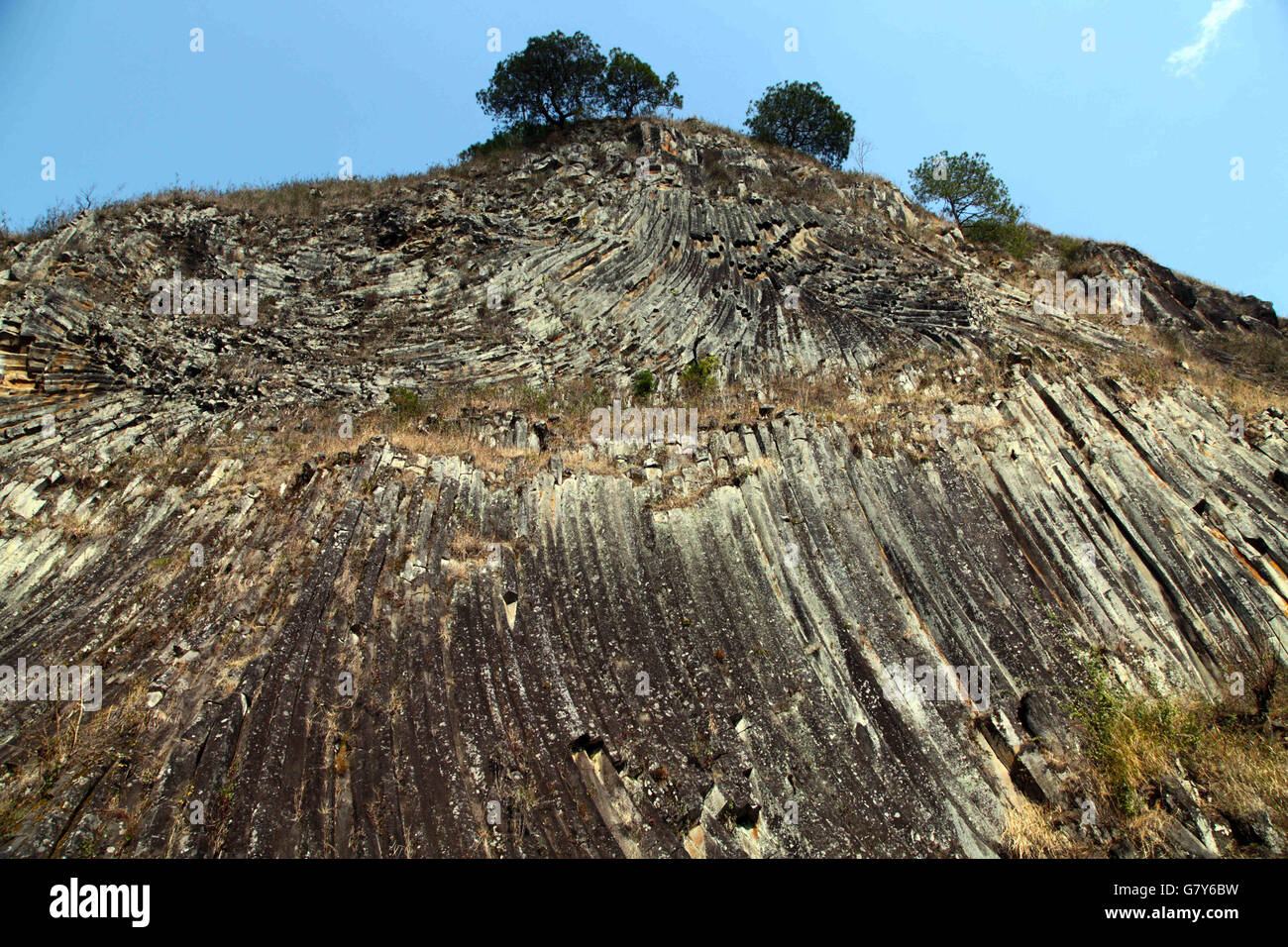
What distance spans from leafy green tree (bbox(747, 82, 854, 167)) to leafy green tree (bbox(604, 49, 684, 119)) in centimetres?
461

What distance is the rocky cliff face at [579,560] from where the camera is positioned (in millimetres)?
7992

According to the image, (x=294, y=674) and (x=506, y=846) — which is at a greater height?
(x=294, y=674)

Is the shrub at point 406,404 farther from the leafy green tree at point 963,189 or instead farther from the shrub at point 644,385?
the leafy green tree at point 963,189

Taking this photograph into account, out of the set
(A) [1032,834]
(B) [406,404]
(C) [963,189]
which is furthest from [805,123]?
(A) [1032,834]

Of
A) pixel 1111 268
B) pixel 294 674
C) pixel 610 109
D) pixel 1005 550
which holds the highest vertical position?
pixel 610 109

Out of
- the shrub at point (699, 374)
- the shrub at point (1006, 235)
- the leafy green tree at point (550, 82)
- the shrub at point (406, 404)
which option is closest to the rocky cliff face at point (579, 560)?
the shrub at point (406, 404)

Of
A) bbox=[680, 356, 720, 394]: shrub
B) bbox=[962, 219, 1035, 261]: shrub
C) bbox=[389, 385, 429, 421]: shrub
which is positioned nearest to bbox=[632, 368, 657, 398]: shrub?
bbox=[680, 356, 720, 394]: shrub

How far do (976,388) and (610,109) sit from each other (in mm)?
23927

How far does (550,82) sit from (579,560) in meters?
27.2

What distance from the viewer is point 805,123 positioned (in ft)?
107

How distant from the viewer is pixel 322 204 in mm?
23281

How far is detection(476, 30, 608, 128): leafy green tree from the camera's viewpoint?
29500mm

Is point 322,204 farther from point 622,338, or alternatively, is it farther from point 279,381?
point 622,338
